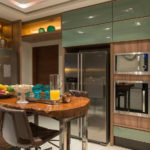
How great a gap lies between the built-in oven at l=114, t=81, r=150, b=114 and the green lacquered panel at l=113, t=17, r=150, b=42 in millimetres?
752

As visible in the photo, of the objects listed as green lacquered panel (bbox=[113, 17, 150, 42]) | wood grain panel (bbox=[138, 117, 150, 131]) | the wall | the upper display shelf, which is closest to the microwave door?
wood grain panel (bbox=[138, 117, 150, 131])

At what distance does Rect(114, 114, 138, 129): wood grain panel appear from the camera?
2.57 metres

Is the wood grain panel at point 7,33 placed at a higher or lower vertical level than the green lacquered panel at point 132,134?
higher

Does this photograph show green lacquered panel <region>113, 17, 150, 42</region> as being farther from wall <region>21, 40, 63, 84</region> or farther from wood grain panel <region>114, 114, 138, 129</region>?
wall <region>21, 40, 63, 84</region>

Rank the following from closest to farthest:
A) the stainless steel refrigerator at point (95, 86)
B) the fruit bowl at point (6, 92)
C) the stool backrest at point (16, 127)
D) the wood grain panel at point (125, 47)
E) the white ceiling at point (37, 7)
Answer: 1. the stool backrest at point (16, 127)
2. the fruit bowl at point (6, 92)
3. the wood grain panel at point (125, 47)
4. the stainless steel refrigerator at point (95, 86)
5. the white ceiling at point (37, 7)

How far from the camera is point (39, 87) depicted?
1.85 m

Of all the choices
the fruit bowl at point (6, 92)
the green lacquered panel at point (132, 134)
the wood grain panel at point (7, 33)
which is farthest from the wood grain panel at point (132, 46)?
the wood grain panel at point (7, 33)

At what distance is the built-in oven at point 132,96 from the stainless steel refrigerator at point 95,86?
0.69 feet

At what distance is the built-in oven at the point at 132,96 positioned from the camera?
2.46m

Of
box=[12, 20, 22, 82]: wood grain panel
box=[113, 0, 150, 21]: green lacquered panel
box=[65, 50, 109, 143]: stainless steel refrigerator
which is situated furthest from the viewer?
box=[12, 20, 22, 82]: wood grain panel

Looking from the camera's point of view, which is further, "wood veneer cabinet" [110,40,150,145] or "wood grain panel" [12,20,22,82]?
"wood grain panel" [12,20,22,82]

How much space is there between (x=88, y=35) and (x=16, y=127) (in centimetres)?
220

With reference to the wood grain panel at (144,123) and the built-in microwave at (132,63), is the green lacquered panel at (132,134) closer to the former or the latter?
the wood grain panel at (144,123)

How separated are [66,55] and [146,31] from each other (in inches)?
60.3
